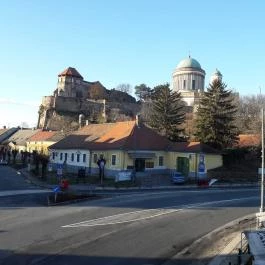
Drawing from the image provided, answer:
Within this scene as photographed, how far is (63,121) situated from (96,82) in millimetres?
25448

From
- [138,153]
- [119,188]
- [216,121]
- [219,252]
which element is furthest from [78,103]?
[219,252]

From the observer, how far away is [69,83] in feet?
431

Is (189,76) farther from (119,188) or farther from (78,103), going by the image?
(119,188)

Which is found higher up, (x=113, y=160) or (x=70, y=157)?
(x=70, y=157)

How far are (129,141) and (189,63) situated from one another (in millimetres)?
87832

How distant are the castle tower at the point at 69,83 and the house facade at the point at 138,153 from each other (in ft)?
235

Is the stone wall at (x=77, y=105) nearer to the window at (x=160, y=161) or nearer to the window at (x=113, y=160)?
the window at (x=160, y=161)

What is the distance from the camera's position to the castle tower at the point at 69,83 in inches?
5123

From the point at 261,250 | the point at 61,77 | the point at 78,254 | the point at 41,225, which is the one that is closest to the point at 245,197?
the point at 41,225

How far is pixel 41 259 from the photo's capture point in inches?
617

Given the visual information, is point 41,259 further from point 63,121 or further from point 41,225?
point 63,121

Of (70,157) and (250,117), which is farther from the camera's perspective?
(250,117)

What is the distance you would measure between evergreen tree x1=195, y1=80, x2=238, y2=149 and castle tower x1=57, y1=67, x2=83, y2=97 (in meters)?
75.6

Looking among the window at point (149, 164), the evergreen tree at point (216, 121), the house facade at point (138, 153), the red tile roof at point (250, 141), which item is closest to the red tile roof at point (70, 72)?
the house facade at point (138, 153)
